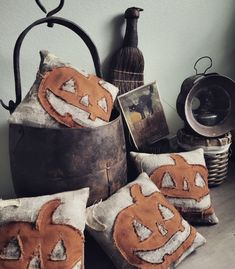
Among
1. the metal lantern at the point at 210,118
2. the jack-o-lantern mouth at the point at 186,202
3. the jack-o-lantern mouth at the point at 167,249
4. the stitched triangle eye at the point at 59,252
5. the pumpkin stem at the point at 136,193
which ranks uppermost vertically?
the metal lantern at the point at 210,118

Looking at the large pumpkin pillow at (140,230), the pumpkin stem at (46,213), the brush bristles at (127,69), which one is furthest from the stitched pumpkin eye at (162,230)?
the brush bristles at (127,69)

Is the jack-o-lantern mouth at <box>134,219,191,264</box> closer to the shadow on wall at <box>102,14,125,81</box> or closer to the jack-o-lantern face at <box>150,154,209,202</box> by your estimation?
the jack-o-lantern face at <box>150,154,209,202</box>

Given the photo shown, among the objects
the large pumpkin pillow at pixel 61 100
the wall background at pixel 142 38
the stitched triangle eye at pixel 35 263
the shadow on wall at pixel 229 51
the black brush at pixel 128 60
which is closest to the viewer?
the stitched triangle eye at pixel 35 263

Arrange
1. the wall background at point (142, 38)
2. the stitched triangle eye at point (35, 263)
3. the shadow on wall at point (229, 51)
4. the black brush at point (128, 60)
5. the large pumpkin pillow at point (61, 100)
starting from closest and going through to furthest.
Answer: the stitched triangle eye at point (35, 263) < the large pumpkin pillow at point (61, 100) < the wall background at point (142, 38) < the black brush at point (128, 60) < the shadow on wall at point (229, 51)

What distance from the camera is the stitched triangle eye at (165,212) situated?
985 millimetres

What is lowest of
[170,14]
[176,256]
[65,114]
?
[176,256]

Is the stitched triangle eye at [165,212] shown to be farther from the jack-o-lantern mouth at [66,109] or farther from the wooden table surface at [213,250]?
the jack-o-lantern mouth at [66,109]

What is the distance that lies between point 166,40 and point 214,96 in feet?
0.94

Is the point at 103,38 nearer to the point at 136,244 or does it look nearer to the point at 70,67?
the point at 70,67

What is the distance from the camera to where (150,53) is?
4.64ft

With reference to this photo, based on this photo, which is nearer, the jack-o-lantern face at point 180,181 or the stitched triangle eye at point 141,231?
the stitched triangle eye at point 141,231

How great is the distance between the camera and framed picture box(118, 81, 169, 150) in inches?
51.4

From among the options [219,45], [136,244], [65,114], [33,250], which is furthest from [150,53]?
[33,250]

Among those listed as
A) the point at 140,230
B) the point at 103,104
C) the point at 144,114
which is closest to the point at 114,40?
the point at 144,114
